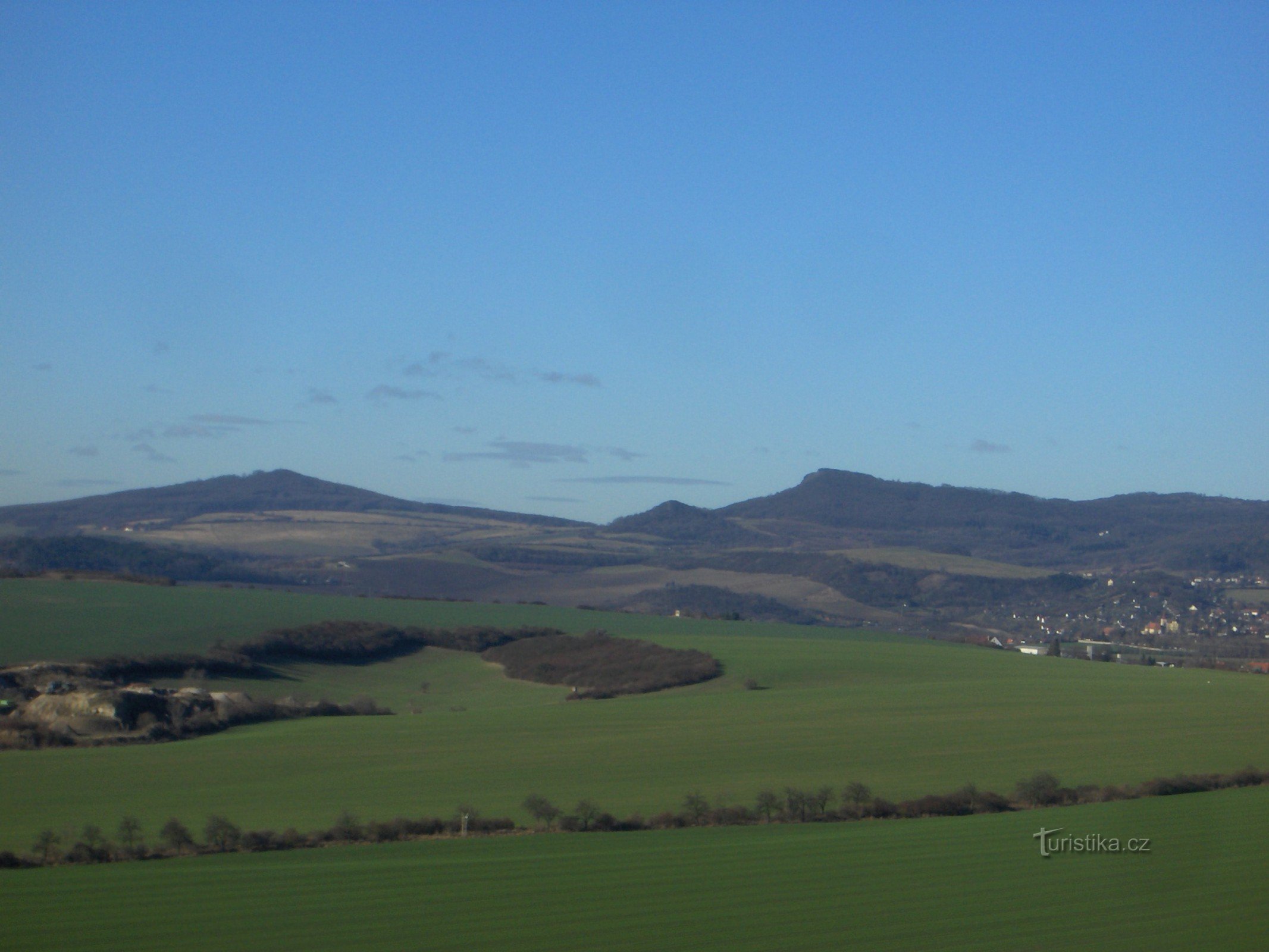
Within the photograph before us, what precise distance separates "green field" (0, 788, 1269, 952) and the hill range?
7024 cm

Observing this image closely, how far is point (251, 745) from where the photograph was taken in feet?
125

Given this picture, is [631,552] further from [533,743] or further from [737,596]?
[533,743]

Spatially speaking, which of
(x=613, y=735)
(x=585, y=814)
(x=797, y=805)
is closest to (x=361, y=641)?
(x=613, y=735)

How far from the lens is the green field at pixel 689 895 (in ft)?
51.1

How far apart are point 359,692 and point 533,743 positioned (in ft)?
61.0

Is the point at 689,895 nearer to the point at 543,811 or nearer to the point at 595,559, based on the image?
the point at 543,811

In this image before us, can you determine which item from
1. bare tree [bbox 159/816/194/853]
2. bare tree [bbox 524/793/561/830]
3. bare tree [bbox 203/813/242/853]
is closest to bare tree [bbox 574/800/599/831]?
bare tree [bbox 524/793/561/830]

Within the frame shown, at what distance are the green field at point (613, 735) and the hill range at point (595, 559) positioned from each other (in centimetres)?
3631

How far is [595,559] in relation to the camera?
140 meters

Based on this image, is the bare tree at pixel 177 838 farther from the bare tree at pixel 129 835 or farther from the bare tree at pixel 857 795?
the bare tree at pixel 857 795

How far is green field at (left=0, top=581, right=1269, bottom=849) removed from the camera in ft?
95.4

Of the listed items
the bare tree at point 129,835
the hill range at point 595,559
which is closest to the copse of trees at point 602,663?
the bare tree at point 129,835

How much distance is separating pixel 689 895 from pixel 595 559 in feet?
402

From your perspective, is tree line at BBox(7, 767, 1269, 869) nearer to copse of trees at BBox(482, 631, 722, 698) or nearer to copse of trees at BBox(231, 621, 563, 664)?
copse of trees at BBox(482, 631, 722, 698)
